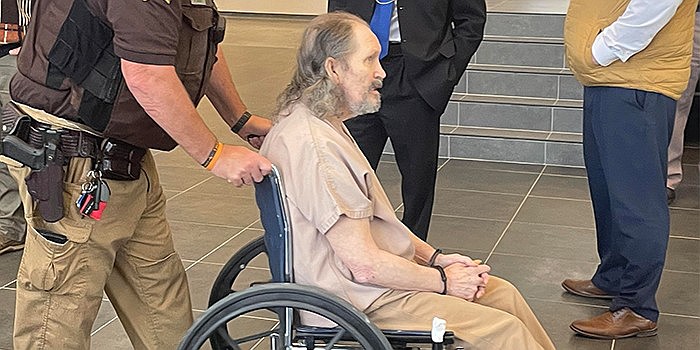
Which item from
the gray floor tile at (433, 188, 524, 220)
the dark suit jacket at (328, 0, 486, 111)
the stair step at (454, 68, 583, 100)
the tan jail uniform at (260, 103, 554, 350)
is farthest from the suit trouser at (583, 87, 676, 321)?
the stair step at (454, 68, 583, 100)

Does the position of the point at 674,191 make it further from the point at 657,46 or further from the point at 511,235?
the point at 657,46

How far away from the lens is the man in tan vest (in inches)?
125

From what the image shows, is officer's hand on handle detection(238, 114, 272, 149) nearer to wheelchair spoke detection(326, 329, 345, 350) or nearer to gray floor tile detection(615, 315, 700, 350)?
wheelchair spoke detection(326, 329, 345, 350)

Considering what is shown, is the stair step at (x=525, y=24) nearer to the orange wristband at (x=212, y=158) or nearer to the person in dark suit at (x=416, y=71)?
the person in dark suit at (x=416, y=71)

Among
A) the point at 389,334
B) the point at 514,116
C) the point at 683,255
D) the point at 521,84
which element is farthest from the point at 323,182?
the point at 521,84

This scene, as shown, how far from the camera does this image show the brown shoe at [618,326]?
11.1ft

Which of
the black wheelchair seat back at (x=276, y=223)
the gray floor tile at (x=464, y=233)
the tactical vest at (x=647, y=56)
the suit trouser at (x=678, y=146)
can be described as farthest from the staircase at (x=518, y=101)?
the black wheelchair seat back at (x=276, y=223)

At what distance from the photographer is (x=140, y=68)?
7.25 ft

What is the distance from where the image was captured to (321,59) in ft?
7.87

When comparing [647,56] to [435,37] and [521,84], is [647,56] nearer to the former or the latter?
[435,37]

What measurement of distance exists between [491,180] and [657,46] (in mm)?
2296

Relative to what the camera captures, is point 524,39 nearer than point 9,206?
No

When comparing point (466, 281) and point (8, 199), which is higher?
point (466, 281)

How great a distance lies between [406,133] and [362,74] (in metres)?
1.08
